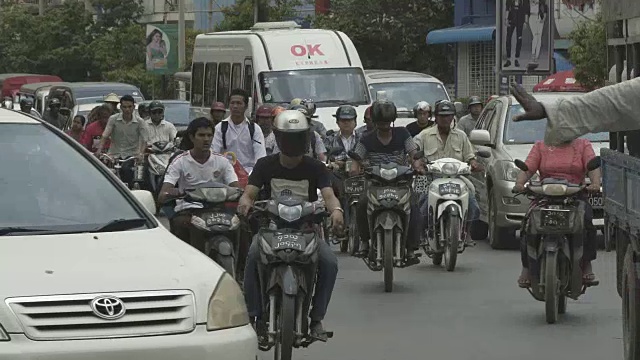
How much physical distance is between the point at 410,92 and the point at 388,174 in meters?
14.9

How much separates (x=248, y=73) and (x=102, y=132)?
4513mm

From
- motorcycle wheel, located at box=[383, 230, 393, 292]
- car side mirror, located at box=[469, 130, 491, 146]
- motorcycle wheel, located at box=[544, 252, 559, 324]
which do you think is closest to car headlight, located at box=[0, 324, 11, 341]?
motorcycle wheel, located at box=[544, 252, 559, 324]

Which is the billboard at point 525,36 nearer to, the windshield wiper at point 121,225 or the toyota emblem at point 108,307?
the windshield wiper at point 121,225

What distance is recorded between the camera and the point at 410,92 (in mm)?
28844

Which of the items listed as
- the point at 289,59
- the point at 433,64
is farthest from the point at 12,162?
the point at 433,64

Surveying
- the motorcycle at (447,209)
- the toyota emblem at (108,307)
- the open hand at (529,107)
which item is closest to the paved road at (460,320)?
the motorcycle at (447,209)

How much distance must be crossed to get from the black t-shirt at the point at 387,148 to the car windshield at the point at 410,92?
13647 mm

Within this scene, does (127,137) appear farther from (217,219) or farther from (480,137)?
(217,219)

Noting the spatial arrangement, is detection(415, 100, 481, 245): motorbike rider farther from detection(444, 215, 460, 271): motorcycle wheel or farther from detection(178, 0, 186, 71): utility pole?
detection(178, 0, 186, 71): utility pole

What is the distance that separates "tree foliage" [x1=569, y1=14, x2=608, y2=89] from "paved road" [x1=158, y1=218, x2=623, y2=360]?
14.9 metres

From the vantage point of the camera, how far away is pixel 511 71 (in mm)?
A: 26922

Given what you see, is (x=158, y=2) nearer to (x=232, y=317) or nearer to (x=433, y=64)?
(x=433, y=64)

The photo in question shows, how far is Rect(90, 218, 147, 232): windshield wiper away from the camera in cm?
759

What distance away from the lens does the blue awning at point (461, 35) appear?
4688cm
